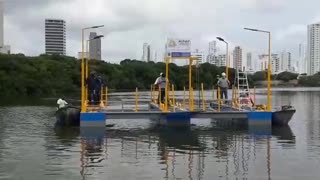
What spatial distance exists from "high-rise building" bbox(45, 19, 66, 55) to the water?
335 feet

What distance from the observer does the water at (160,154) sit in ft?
44.5

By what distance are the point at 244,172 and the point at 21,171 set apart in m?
5.73

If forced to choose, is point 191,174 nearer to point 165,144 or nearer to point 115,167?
point 115,167

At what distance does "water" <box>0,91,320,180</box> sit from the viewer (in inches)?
535

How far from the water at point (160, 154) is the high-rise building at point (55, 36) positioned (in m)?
102

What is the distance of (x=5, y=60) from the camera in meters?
100

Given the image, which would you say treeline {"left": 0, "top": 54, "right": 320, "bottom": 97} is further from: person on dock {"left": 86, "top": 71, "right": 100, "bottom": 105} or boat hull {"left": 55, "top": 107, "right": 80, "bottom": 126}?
boat hull {"left": 55, "top": 107, "right": 80, "bottom": 126}

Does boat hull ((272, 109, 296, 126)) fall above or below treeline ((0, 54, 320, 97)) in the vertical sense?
below

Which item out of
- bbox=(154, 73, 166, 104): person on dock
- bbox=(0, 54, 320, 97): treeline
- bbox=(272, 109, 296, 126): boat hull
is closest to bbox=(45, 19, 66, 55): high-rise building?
bbox=(0, 54, 320, 97): treeline

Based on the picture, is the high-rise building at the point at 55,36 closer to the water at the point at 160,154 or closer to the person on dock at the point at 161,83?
the person on dock at the point at 161,83

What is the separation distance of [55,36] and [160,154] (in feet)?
389

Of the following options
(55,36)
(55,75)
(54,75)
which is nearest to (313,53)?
(55,36)

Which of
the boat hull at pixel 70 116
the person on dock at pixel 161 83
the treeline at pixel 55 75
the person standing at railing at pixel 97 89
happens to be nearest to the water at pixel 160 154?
the boat hull at pixel 70 116

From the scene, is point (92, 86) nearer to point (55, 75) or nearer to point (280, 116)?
point (280, 116)
